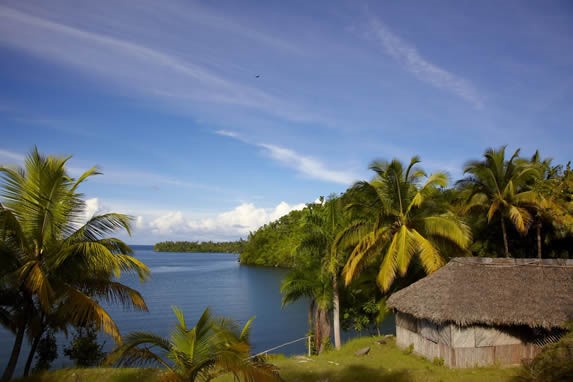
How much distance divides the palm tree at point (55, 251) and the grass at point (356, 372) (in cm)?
190

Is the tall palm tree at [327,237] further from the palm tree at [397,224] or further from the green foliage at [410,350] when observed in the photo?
the green foliage at [410,350]

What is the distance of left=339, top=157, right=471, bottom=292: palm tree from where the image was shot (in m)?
17.6

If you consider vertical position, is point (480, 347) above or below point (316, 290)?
below

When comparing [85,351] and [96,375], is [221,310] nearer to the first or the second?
[85,351]

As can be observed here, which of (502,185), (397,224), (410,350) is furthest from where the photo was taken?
(502,185)

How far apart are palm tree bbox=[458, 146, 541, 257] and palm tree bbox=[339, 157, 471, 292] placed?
3695 millimetres

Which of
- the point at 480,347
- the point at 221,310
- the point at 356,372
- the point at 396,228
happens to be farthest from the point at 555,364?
the point at 221,310

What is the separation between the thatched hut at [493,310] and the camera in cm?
1345

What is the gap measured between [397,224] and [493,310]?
5.96 m

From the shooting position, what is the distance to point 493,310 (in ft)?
44.9

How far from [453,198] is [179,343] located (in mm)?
22866

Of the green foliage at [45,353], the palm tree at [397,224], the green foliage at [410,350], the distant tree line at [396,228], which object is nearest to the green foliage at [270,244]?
the distant tree line at [396,228]

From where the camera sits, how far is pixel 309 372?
13.3 metres

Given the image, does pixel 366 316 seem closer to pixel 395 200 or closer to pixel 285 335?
Result: pixel 395 200
